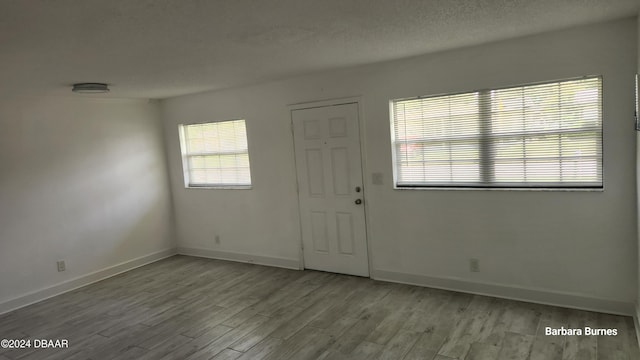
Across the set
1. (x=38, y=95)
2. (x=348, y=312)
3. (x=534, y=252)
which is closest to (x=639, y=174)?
(x=534, y=252)

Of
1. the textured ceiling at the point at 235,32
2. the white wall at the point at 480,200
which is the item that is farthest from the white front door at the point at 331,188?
the textured ceiling at the point at 235,32

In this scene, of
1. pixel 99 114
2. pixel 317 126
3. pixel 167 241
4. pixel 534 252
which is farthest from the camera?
pixel 167 241

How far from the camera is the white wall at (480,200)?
3.30 metres

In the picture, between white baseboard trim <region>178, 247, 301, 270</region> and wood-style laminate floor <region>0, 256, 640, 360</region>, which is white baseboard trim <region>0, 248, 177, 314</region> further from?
white baseboard trim <region>178, 247, 301, 270</region>

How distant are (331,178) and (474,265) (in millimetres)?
1751

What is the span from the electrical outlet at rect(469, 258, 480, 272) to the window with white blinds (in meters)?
0.71

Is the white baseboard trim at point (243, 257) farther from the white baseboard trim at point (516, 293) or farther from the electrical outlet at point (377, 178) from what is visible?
the electrical outlet at point (377, 178)

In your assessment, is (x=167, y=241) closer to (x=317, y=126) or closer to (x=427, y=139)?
(x=317, y=126)

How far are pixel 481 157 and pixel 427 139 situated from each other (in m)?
0.54

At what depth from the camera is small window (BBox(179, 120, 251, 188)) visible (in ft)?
18.2

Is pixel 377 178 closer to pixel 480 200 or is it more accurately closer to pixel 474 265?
pixel 480 200

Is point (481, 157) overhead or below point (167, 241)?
overhead

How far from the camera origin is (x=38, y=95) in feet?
15.1

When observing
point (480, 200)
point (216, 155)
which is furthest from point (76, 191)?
point (480, 200)
